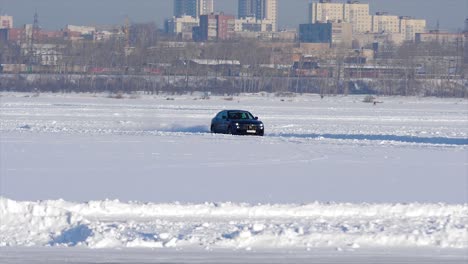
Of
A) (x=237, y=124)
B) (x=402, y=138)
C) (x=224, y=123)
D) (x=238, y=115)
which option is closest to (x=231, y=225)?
(x=402, y=138)

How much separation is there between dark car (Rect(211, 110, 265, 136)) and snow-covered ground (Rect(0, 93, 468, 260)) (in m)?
1.46

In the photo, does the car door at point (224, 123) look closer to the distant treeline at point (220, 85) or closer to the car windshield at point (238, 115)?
the car windshield at point (238, 115)

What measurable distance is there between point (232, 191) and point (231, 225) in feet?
16.7

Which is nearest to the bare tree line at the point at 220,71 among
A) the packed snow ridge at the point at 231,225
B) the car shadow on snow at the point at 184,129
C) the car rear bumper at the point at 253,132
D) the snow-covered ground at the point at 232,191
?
the car shadow on snow at the point at 184,129

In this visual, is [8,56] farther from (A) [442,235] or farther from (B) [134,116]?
(A) [442,235]

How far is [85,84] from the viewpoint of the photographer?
121m

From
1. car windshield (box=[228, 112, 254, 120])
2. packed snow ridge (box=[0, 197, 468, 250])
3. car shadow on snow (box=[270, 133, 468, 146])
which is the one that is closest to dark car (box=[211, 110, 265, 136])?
car windshield (box=[228, 112, 254, 120])

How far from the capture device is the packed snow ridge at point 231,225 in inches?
573

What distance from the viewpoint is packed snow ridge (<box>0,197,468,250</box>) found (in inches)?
573

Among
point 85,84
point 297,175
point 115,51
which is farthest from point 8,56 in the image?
point 297,175

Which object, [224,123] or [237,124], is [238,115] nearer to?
[224,123]

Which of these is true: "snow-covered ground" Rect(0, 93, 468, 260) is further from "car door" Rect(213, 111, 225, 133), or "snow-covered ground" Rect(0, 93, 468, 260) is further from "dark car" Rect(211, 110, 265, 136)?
"car door" Rect(213, 111, 225, 133)

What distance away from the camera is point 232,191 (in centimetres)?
2072

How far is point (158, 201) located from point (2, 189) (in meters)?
3.80
